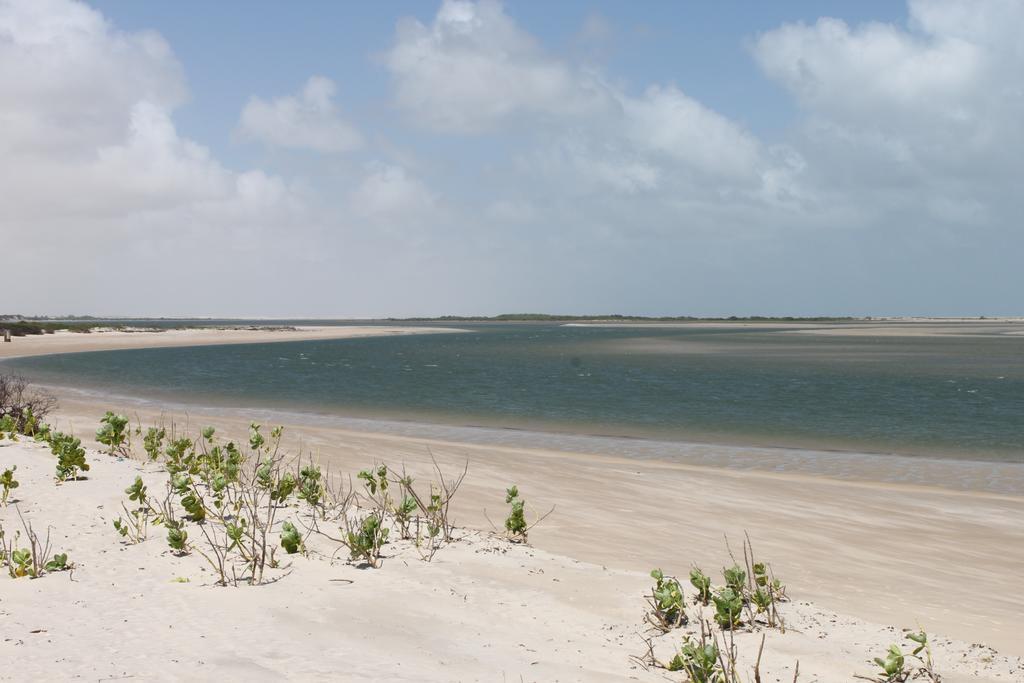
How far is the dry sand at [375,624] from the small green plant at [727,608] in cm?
17

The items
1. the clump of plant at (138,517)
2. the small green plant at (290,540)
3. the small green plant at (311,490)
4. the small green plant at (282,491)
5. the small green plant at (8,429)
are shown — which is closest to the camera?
the small green plant at (290,540)

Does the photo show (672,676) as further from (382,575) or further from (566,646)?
(382,575)

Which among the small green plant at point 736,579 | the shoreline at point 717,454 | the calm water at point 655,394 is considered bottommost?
the shoreline at point 717,454

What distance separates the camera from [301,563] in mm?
7441

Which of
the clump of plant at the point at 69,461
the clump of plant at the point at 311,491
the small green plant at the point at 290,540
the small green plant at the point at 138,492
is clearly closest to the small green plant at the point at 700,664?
the small green plant at the point at 290,540

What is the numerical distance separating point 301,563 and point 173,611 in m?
1.52

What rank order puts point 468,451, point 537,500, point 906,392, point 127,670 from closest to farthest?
1. point 127,670
2. point 537,500
3. point 468,451
4. point 906,392

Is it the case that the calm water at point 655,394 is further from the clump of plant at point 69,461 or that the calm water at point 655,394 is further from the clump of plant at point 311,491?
the clump of plant at point 69,461

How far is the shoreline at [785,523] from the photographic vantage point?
7.86 metres

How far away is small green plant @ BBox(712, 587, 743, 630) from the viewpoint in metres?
6.05

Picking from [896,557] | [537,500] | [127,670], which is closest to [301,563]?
[127,670]

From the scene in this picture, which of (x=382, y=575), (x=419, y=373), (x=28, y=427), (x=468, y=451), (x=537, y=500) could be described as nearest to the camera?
(x=382, y=575)

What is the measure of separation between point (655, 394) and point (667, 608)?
29437 millimetres

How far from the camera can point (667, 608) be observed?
636cm
